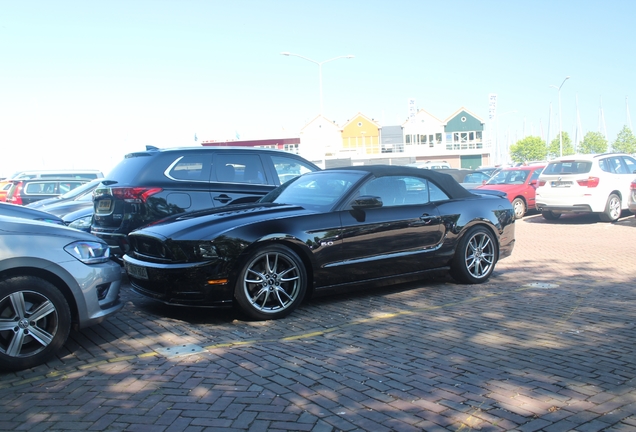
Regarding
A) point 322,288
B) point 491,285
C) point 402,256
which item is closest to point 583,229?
point 491,285

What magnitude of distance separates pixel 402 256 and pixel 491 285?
158 cm

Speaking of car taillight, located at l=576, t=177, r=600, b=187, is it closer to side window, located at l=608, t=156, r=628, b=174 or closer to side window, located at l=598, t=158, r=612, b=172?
side window, located at l=598, t=158, r=612, b=172

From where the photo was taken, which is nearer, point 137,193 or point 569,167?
point 137,193

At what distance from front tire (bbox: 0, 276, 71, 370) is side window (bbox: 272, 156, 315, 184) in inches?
177

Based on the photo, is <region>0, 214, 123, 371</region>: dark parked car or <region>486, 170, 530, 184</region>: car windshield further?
<region>486, 170, 530, 184</region>: car windshield

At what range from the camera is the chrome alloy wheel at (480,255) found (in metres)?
7.55

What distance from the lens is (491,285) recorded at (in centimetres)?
765

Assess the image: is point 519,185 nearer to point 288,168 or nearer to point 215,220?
point 288,168

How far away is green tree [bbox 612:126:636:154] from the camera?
86.4 metres

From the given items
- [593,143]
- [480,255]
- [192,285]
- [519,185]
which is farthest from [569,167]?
[593,143]

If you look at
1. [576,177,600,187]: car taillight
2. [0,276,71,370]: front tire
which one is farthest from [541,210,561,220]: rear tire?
[0,276,71,370]: front tire

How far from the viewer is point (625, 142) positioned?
8769 cm

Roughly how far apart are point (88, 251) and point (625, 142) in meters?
96.1

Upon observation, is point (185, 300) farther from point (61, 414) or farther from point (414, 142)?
point (414, 142)
